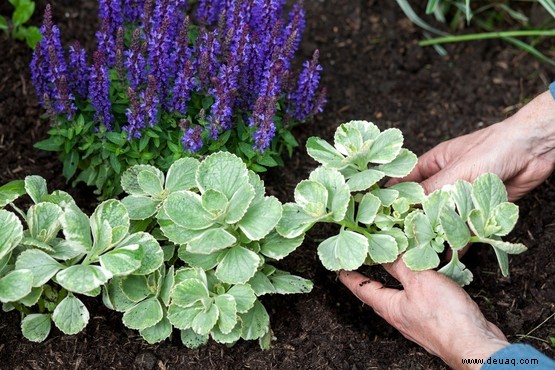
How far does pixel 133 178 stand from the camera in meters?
2.64

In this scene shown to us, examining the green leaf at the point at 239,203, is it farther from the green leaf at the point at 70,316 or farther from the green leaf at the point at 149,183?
the green leaf at the point at 70,316

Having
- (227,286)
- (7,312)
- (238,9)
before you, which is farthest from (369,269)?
(7,312)

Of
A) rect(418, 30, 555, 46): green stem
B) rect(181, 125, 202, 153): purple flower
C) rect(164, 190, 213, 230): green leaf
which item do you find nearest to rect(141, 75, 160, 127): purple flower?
rect(181, 125, 202, 153): purple flower

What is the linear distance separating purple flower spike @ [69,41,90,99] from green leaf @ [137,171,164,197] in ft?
1.71

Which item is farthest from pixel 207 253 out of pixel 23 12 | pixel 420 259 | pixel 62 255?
pixel 23 12

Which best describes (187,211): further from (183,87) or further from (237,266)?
(183,87)

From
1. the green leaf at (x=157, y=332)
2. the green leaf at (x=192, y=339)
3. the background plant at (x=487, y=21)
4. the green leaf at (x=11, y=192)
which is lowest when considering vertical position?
the green leaf at (x=192, y=339)

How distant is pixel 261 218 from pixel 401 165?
587mm

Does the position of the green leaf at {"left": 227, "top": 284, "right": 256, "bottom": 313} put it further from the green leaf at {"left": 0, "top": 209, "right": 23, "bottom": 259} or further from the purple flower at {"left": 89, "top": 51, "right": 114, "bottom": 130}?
the purple flower at {"left": 89, "top": 51, "right": 114, "bottom": 130}

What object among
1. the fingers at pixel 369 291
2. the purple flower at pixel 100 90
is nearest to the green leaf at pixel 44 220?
the purple flower at pixel 100 90

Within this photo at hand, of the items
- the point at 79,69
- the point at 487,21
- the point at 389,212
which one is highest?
the point at 487,21

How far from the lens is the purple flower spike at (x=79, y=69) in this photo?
108 inches

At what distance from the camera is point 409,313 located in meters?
2.35

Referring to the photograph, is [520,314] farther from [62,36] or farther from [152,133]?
[62,36]
